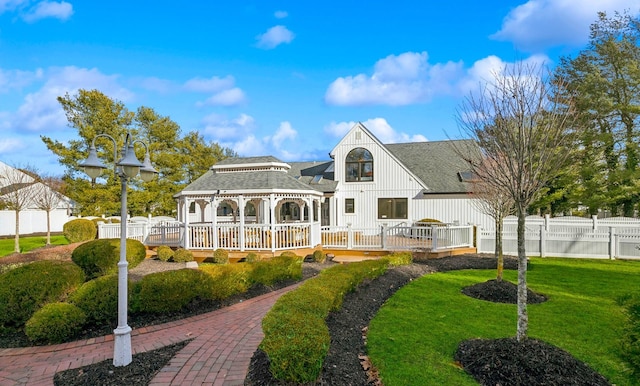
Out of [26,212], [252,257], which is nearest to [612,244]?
[252,257]

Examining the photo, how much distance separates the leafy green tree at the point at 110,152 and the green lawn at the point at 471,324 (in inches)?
857

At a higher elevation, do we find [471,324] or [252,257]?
[252,257]

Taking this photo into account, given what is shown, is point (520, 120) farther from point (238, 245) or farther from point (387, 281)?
point (238, 245)

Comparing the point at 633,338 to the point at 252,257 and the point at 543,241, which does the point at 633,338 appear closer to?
the point at 252,257

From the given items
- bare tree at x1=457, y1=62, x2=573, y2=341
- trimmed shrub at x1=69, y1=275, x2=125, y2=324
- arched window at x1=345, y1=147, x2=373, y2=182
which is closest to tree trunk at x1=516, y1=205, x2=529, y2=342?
bare tree at x1=457, y1=62, x2=573, y2=341

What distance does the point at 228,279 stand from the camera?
8.24m

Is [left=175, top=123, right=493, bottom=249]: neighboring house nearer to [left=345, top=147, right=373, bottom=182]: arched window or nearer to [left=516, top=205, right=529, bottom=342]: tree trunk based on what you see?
[left=345, top=147, right=373, bottom=182]: arched window

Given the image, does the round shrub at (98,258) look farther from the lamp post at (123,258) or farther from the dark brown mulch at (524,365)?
the dark brown mulch at (524,365)

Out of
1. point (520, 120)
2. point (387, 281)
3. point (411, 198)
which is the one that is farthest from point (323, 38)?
point (520, 120)

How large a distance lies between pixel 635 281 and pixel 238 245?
1357 cm

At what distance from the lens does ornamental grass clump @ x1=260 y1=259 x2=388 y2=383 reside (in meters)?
3.83

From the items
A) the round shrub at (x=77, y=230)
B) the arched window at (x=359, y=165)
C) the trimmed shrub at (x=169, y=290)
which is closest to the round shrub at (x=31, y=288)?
the trimmed shrub at (x=169, y=290)

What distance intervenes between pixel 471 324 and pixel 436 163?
16.9 meters

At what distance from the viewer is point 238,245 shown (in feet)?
48.5
